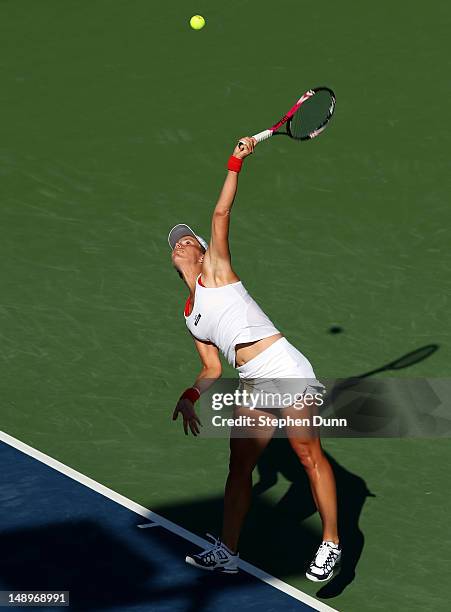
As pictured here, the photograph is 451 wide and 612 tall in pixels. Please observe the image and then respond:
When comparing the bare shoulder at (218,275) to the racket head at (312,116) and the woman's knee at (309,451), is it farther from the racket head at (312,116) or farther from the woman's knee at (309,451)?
the racket head at (312,116)

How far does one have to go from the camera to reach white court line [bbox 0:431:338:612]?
31.6ft

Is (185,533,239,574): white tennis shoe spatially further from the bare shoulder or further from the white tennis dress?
the bare shoulder

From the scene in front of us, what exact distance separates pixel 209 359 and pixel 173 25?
12.2m

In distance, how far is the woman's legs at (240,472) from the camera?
379 inches

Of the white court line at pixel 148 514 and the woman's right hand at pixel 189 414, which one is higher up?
the woman's right hand at pixel 189 414

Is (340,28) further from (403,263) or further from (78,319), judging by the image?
(78,319)

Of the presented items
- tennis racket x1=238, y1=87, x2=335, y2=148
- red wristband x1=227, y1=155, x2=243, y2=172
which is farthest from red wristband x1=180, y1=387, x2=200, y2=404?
tennis racket x1=238, y1=87, x2=335, y2=148

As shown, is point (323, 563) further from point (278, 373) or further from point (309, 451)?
point (278, 373)

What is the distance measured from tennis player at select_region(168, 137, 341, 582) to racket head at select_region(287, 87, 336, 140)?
1673 millimetres

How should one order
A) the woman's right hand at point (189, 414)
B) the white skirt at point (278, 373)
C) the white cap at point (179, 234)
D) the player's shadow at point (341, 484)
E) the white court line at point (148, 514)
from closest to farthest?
the woman's right hand at point (189, 414), the white skirt at point (278, 373), the white court line at point (148, 514), the white cap at point (179, 234), the player's shadow at point (341, 484)

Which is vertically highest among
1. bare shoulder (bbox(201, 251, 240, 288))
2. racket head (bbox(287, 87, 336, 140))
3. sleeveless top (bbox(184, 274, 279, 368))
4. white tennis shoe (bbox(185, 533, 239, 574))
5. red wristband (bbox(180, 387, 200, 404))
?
racket head (bbox(287, 87, 336, 140))

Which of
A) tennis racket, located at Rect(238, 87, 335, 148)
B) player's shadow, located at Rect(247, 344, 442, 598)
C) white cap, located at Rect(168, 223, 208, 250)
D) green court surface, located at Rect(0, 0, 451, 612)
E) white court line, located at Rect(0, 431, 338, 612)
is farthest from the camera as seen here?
green court surface, located at Rect(0, 0, 451, 612)

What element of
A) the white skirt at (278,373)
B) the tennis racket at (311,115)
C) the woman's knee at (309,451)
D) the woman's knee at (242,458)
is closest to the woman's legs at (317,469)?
the woman's knee at (309,451)

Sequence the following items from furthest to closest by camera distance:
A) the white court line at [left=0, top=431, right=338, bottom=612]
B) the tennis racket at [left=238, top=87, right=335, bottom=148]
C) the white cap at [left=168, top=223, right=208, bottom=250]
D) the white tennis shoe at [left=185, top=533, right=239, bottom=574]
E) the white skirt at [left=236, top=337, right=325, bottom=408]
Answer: the tennis racket at [left=238, top=87, right=335, bottom=148] < the white cap at [left=168, top=223, right=208, bottom=250] < the white tennis shoe at [left=185, top=533, right=239, bottom=574] < the white court line at [left=0, top=431, right=338, bottom=612] < the white skirt at [left=236, top=337, right=325, bottom=408]
